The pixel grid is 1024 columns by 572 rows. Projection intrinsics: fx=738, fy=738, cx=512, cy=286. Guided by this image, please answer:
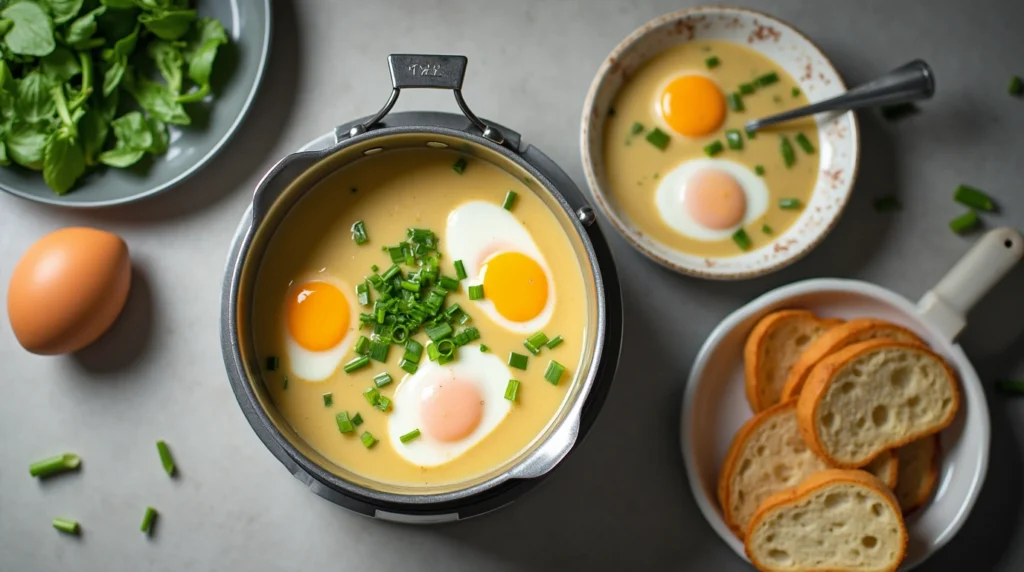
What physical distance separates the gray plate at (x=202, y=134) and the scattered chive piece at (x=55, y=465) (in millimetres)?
655

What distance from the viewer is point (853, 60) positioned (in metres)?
2.09

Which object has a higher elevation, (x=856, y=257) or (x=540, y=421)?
(x=856, y=257)

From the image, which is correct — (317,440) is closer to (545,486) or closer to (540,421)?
(540,421)

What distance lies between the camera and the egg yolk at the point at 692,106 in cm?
197

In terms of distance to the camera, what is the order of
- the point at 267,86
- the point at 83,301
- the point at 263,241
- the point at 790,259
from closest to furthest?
the point at 263,241 → the point at 83,301 → the point at 790,259 → the point at 267,86

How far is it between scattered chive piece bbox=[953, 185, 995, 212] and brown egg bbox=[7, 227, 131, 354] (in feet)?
7.35

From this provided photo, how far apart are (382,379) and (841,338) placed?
113cm

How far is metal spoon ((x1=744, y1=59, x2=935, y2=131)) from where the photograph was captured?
1.86m

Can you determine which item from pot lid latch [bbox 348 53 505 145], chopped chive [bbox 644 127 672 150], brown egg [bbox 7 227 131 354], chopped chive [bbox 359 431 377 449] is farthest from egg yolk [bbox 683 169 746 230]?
brown egg [bbox 7 227 131 354]

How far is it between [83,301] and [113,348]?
235 mm

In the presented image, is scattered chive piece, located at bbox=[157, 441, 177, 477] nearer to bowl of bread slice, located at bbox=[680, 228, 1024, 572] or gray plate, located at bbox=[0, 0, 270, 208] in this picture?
gray plate, located at bbox=[0, 0, 270, 208]

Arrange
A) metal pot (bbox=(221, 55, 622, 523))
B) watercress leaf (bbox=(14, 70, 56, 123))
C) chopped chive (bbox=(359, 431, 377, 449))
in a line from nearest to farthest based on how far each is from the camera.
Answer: metal pot (bbox=(221, 55, 622, 523))
chopped chive (bbox=(359, 431, 377, 449))
watercress leaf (bbox=(14, 70, 56, 123))

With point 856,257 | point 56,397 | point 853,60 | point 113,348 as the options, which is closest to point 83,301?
point 113,348

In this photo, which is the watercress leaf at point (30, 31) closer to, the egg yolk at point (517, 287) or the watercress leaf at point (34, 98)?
the watercress leaf at point (34, 98)
